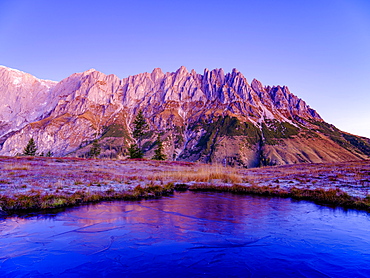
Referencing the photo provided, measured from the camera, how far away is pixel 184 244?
1023cm

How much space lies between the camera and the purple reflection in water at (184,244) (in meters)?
8.00

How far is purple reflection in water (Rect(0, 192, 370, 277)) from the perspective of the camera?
8000 mm

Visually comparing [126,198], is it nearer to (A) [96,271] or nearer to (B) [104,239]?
(B) [104,239]

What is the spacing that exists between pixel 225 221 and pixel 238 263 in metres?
5.38

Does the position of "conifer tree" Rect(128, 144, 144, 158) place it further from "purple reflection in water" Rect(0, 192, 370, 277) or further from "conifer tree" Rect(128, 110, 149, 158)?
"purple reflection in water" Rect(0, 192, 370, 277)

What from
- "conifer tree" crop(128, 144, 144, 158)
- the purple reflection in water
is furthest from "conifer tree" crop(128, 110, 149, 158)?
the purple reflection in water

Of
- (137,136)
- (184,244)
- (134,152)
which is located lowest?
(184,244)

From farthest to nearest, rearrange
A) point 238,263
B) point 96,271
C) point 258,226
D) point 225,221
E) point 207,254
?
point 225,221
point 258,226
point 207,254
point 238,263
point 96,271

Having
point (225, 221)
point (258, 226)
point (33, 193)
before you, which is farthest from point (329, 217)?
point (33, 193)

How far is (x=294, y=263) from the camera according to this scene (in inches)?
342

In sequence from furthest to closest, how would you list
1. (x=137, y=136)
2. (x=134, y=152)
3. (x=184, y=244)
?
(x=137, y=136) < (x=134, y=152) < (x=184, y=244)

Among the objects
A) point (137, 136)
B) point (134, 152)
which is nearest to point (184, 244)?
point (134, 152)

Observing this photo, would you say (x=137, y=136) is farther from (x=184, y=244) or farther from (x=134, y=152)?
(x=184, y=244)

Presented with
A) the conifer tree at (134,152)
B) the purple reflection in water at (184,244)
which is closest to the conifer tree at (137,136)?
the conifer tree at (134,152)
